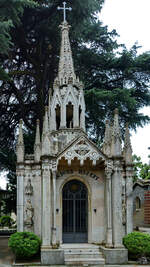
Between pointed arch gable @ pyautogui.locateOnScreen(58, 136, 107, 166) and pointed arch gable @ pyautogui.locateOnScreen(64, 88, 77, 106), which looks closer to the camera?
pointed arch gable @ pyautogui.locateOnScreen(58, 136, 107, 166)

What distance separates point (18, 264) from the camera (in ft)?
50.3

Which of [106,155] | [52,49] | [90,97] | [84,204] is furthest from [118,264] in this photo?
[52,49]

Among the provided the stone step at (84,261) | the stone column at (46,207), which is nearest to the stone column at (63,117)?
the stone column at (46,207)

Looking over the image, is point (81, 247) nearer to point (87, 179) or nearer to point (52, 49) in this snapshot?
point (87, 179)

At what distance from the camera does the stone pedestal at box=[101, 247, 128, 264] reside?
1580cm

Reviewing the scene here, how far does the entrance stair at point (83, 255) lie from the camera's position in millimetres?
15727

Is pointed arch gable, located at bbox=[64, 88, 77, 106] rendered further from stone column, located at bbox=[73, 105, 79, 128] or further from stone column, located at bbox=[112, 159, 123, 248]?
stone column, located at bbox=[112, 159, 123, 248]

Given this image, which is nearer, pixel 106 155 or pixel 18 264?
pixel 18 264

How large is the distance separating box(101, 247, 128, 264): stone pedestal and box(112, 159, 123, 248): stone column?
32 centimetres

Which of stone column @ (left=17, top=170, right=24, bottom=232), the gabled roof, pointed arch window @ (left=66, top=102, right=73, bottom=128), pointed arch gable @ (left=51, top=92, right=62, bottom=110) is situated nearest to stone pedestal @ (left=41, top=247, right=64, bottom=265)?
stone column @ (left=17, top=170, right=24, bottom=232)

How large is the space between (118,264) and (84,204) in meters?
3.70

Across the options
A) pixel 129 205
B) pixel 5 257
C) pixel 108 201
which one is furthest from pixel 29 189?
pixel 129 205

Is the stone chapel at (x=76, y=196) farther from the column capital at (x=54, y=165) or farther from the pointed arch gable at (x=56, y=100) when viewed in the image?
the pointed arch gable at (x=56, y=100)

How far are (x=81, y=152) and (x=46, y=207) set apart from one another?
315 cm
